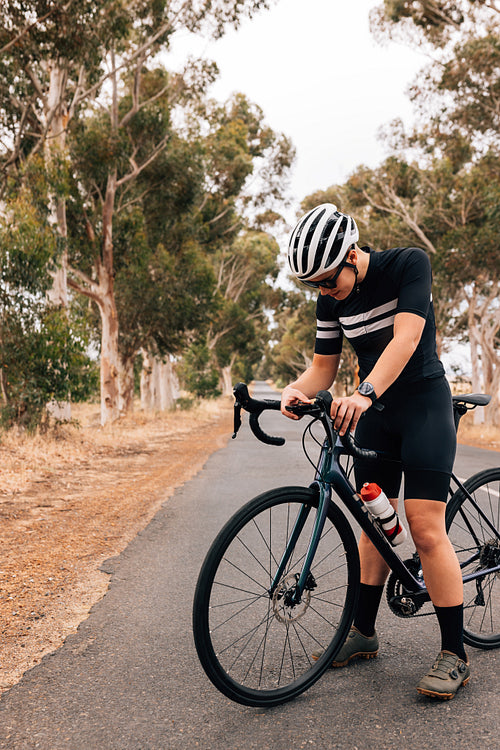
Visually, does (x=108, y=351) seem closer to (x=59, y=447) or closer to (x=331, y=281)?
(x=59, y=447)

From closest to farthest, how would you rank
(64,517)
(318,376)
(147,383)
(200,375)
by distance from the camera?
(318,376) < (64,517) < (147,383) < (200,375)

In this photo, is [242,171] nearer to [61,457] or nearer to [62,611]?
[61,457]

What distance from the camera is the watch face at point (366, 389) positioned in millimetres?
2308

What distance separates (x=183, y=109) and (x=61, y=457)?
601 inches

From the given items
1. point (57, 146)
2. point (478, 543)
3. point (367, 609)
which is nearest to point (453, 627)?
point (367, 609)

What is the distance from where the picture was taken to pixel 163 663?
9.30 feet

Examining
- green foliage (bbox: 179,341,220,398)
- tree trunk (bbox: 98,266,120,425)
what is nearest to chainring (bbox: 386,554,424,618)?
tree trunk (bbox: 98,266,120,425)

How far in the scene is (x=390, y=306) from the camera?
2.63 meters

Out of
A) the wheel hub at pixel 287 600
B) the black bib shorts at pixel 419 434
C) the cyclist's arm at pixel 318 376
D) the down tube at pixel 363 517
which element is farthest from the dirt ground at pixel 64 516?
the black bib shorts at pixel 419 434

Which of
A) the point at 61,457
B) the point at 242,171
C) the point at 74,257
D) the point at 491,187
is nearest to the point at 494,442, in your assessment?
the point at 491,187

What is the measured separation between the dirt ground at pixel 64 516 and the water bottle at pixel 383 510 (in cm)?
168

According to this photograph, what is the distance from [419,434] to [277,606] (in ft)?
2.95

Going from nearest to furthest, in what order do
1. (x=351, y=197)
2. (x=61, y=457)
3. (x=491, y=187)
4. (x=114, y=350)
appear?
(x=61, y=457) → (x=491, y=187) → (x=114, y=350) → (x=351, y=197)

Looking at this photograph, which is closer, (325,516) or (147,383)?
(325,516)
